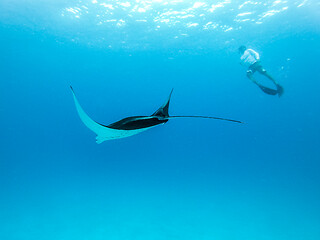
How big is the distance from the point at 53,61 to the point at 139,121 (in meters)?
25.5

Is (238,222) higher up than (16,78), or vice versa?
(16,78)

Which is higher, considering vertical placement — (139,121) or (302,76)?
(302,76)

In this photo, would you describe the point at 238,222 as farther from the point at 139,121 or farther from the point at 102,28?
the point at 102,28

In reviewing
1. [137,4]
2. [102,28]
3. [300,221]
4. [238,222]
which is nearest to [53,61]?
[102,28]

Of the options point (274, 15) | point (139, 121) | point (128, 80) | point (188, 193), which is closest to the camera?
point (139, 121)

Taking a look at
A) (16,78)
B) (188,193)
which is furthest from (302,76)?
(16,78)

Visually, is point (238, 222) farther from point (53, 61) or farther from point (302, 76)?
point (302, 76)

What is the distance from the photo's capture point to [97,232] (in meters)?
10.9

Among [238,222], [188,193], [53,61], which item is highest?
[53,61]

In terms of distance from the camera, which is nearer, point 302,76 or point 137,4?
point 137,4

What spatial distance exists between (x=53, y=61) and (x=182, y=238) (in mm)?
22926

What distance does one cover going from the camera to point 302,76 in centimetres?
3192

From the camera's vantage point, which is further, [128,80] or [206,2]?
[128,80]

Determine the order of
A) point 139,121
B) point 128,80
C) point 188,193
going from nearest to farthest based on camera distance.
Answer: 1. point 139,121
2. point 188,193
3. point 128,80
